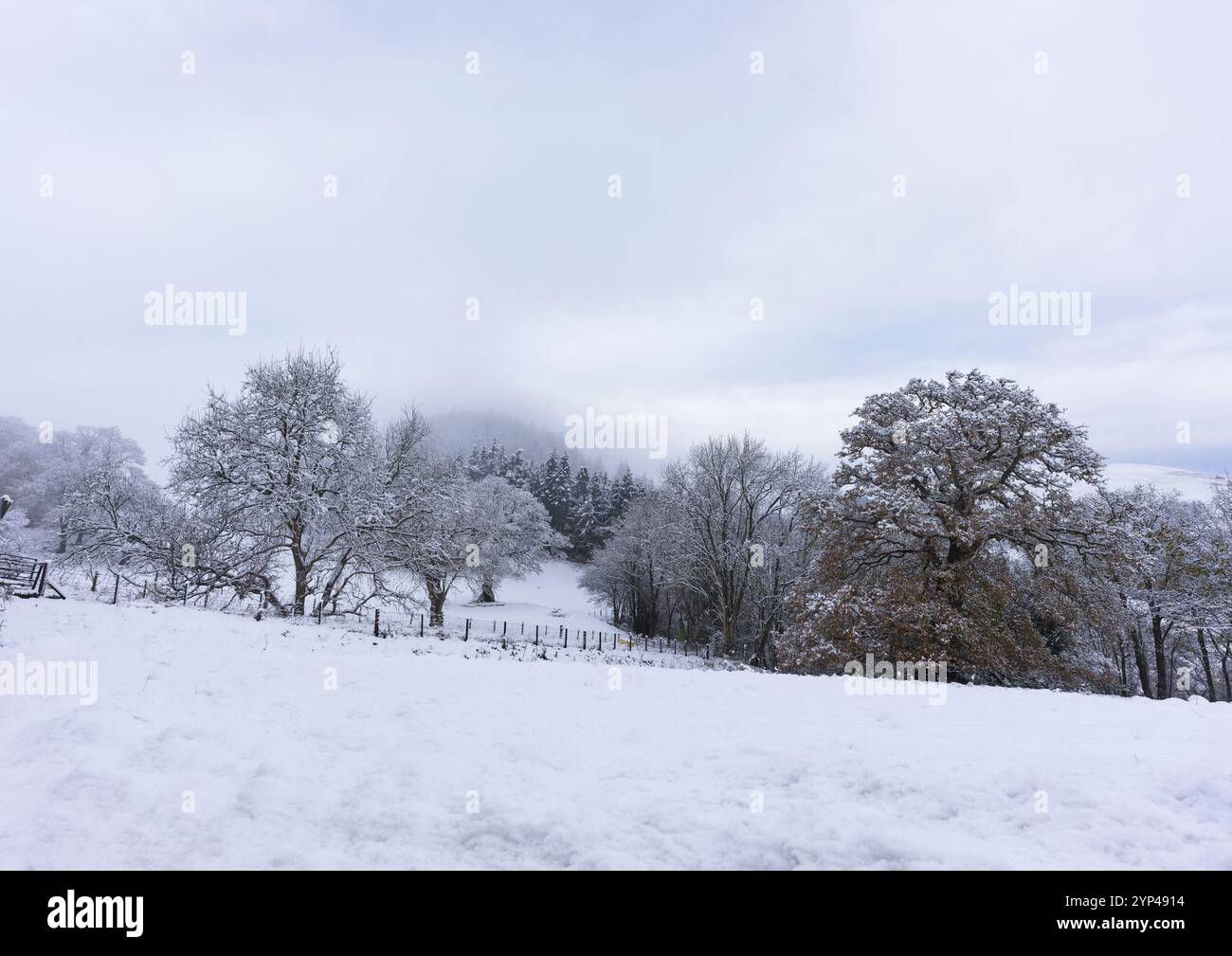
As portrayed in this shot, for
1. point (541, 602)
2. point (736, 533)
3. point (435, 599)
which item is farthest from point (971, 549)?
point (541, 602)

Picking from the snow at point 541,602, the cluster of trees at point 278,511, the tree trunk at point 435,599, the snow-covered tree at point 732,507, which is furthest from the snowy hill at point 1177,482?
the snow at point 541,602

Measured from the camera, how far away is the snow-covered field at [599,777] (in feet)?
16.2

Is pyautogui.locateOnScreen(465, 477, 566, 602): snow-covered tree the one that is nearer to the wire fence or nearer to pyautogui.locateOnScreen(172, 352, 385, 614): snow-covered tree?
the wire fence

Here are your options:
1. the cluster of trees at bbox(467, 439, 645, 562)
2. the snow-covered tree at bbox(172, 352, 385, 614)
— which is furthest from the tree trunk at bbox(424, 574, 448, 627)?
the cluster of trees at bbox(467, 439, 645, 562)

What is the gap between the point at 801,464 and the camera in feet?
133

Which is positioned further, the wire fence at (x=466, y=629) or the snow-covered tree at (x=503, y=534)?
the snow-covered tree at (x=503, y=534)

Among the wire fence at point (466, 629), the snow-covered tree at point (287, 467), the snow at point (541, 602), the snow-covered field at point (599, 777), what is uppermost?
the snow-covered tree at point (287, 467)

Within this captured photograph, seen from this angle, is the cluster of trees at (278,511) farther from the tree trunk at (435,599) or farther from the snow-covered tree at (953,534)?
→ the snow-covered tree at (953,534)

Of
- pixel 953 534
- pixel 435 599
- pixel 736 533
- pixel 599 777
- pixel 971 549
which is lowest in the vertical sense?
pixel 435 599

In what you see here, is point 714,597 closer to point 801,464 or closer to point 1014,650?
point 801,464

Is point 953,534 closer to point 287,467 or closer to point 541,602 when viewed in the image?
point 287,467

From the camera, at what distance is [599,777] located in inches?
A: 258
